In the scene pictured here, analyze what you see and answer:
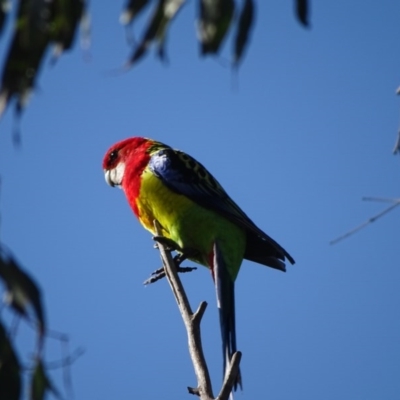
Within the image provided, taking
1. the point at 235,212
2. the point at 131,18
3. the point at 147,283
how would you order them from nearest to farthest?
the point at 131,18 < the point at 147,283 < the point at 235,212

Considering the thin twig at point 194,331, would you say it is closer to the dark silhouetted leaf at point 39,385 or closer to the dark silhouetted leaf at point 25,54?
the dark silhouetted leaf at point 39,385

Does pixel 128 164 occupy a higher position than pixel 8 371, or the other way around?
pixel 128 164

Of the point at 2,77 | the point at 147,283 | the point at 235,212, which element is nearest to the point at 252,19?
the point at 2,77

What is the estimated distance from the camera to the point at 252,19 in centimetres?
190

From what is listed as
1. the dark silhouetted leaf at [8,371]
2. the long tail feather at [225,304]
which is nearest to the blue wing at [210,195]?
the long tail feather at [225,304]

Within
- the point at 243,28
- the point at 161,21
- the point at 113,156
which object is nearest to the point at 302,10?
the point at 243,28

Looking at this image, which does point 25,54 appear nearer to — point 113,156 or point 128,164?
point 128,164

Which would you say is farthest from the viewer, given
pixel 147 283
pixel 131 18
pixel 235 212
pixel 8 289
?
pixel 235 212

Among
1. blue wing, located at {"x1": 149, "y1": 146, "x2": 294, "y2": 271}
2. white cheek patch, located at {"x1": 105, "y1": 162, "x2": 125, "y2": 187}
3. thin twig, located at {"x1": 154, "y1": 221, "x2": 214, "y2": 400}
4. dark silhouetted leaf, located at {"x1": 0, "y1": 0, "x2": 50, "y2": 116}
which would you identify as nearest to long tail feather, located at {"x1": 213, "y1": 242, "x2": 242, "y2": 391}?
blue wing, located at {"x1": 149, "y1": 146, "x2": 294, "y2": 271}

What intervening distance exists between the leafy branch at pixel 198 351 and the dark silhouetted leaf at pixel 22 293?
38.4 inches

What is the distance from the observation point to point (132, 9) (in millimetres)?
1846

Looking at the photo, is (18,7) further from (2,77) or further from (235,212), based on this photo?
(235,212)

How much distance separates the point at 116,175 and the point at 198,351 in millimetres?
2735

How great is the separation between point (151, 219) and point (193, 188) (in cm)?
32
